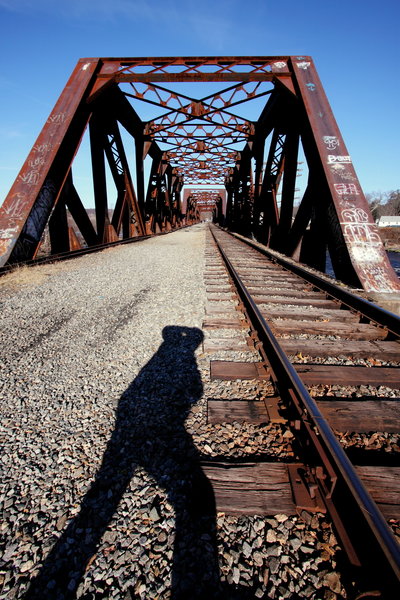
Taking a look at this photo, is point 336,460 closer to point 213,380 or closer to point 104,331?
point 213,380

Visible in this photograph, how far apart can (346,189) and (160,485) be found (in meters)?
6.24

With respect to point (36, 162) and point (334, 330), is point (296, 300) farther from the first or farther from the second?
point (36, 162)

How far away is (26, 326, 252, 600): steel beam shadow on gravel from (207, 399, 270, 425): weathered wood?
189 mm

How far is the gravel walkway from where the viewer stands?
109 centimetres

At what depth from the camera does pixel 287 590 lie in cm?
107

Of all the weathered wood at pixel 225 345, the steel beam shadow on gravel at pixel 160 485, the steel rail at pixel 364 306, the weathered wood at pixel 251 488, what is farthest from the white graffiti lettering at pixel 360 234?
the weathered wood at pixel 251 488

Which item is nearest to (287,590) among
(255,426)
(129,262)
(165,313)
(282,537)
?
(282,537)

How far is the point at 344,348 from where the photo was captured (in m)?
2.84

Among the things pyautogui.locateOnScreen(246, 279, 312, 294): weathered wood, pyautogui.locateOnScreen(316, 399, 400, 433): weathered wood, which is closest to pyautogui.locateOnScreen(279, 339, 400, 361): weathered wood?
pyautogui.locateOnScreen(316, 399, 400, 433): weathered wood

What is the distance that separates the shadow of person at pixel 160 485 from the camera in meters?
1.09

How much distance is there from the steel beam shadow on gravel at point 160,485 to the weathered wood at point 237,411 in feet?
0.62

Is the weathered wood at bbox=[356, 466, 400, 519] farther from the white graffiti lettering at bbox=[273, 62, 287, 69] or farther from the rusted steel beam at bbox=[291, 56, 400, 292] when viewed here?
the white graffiti lettering at bbox=[273, 62, 287, 69]

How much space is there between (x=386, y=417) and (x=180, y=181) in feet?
104

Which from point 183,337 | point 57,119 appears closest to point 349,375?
point 183,337
